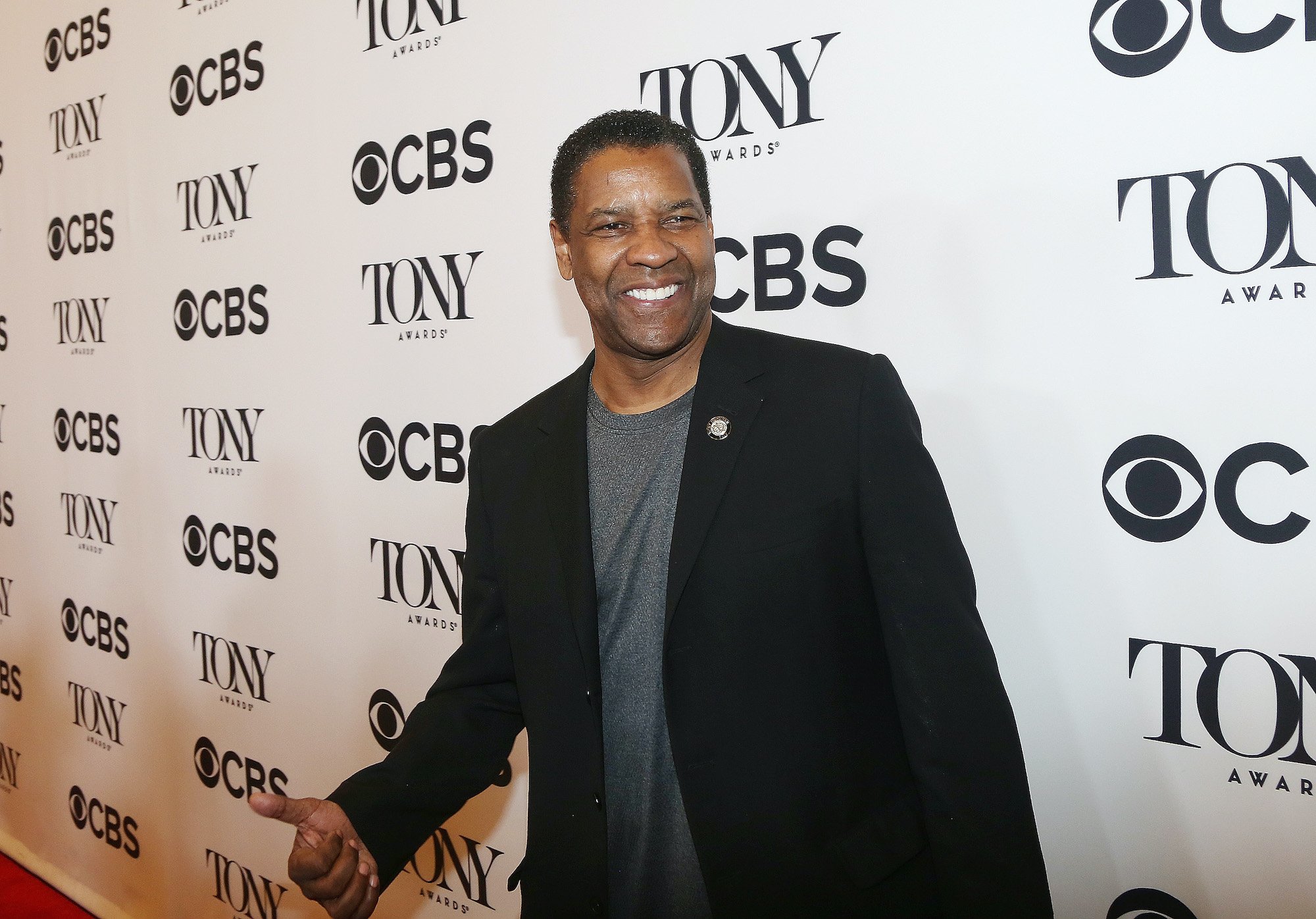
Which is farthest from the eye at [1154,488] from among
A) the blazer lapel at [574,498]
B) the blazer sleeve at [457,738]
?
the blazer sleeve at [457,738]

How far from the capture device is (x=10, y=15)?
126 inches

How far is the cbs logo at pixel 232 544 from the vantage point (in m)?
Answer: 2.53

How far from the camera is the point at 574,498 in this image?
1.26m

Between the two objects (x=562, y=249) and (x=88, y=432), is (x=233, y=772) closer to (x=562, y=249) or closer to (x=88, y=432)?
(x=88, y=432)

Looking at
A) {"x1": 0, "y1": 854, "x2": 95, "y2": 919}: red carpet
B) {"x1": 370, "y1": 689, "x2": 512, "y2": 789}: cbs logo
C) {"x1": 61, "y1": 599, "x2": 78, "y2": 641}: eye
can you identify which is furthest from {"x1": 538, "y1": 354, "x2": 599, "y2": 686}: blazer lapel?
{"x1": 0, "y1": 854, "x2": 95, "y2": 919}: red carpet

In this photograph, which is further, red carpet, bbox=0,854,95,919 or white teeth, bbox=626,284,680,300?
red carpet, bbox=0,854,95,919

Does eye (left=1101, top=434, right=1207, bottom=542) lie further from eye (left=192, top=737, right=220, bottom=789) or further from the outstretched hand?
eye (left=192, top=737, right=220, bottom=789)

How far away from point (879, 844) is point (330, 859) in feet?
2.12

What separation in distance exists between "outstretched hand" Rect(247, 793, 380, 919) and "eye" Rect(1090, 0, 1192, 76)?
56.0 inches

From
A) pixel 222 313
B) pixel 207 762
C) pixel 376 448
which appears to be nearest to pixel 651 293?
pixel 376 448

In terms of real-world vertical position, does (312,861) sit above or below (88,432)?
below

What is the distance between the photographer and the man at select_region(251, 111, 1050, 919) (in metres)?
1.05

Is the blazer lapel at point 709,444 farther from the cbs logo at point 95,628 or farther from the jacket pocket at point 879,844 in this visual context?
the cbs logo at point 95,628

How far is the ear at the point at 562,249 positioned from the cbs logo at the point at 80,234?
6.87ft
